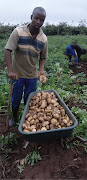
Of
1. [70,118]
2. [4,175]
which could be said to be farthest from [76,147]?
[4,175]

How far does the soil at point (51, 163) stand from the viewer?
2.12 metres

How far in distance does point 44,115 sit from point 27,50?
953 millimetres

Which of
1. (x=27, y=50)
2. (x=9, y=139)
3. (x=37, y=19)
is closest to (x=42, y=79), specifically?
(x=27, y=50)

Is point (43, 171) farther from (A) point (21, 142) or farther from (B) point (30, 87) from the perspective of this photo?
(B) point (30, 87)

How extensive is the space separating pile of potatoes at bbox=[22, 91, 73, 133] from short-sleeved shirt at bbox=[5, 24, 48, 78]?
1.35 ft

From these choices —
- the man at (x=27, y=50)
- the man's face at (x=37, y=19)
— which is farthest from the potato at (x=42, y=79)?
the man's face at (x=37, y=19)

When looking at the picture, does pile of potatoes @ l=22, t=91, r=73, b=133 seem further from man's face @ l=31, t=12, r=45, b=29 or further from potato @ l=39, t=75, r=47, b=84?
man's face @ l=31, t=12, r=45, b=29

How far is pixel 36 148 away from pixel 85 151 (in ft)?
2.14

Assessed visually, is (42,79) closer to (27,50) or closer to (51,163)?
(27,50)

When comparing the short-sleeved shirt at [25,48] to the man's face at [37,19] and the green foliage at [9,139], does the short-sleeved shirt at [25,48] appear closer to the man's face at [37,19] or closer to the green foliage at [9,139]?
the man's face at [37,19]

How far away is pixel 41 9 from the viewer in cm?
232

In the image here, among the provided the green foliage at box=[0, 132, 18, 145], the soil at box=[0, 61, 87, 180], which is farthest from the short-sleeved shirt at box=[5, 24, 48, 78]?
the soil at box=[0, 61, 87, 180]

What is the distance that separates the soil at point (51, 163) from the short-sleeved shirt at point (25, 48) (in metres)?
1.08

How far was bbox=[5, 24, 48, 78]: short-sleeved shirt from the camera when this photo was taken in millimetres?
2420
